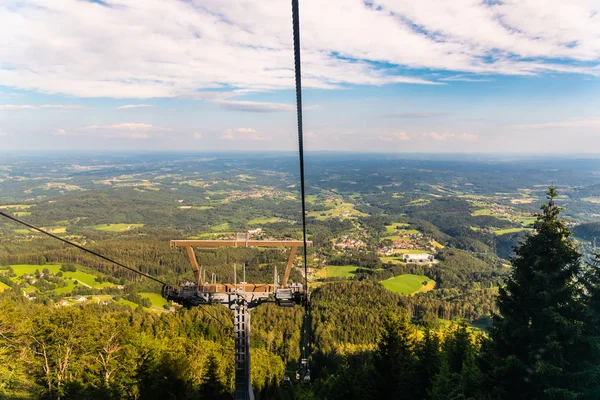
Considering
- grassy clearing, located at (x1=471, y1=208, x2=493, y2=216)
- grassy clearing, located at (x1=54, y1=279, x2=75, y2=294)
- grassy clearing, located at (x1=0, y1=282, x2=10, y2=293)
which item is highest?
grassy clearing, located at (x1=0, y1=282, x2=10, y2=293)

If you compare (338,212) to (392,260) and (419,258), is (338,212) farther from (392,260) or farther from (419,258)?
(419,258)

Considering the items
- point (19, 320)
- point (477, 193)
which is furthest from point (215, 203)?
point (19, 320)

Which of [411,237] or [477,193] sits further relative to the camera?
[477,193]

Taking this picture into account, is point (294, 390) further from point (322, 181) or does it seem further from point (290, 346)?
point (322, 181)

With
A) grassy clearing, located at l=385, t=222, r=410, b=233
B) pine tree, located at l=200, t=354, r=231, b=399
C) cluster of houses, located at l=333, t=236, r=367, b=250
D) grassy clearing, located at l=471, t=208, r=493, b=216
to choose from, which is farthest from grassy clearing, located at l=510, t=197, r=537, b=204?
pine tree, located at l=200, t=354, r=231, b=399

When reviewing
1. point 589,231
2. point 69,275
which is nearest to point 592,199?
point 589,231

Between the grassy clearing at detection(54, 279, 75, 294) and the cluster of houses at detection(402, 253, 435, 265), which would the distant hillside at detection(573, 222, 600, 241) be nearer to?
the cluster of houses at detection(402, 253, 435, 265)

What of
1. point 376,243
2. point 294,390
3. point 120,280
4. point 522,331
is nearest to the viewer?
point 522,331
